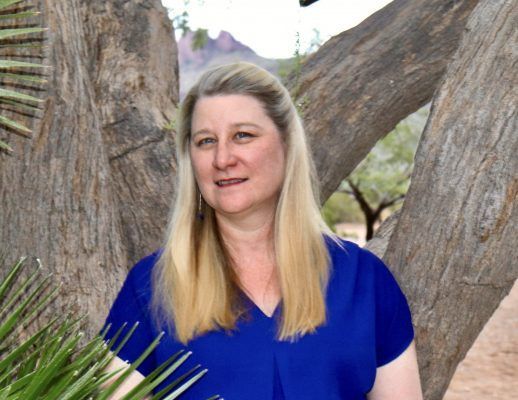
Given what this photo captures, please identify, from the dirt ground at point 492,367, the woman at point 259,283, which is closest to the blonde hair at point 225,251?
the woman at point 259,283

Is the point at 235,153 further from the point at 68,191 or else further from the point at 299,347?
the point at 68,191

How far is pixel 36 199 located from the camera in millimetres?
2957

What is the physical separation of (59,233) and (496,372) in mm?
9961

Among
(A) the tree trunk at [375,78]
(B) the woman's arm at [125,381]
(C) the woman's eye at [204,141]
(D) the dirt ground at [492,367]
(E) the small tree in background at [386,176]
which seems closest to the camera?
(B) the woman's arm at [125,381]

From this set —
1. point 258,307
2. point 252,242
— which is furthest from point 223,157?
point 258,307

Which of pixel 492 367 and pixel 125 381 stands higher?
pixel 125 381

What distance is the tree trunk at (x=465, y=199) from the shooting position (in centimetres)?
265

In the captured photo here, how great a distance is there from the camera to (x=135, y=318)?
7.91 feet

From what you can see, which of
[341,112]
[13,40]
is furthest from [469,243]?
[13,40]

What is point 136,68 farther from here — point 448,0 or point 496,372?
point 496,372

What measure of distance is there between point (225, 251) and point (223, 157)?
1.17 ft

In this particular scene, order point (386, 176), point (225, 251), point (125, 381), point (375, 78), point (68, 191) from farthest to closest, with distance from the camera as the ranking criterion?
point (386, 176)
point (375, 78)
point (68, 191)
point (225, 251)
point (125, 381)

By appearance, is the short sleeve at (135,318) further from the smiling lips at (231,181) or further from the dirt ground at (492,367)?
the dirt ground at (492,367)

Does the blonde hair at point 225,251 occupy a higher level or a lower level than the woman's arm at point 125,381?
higher
